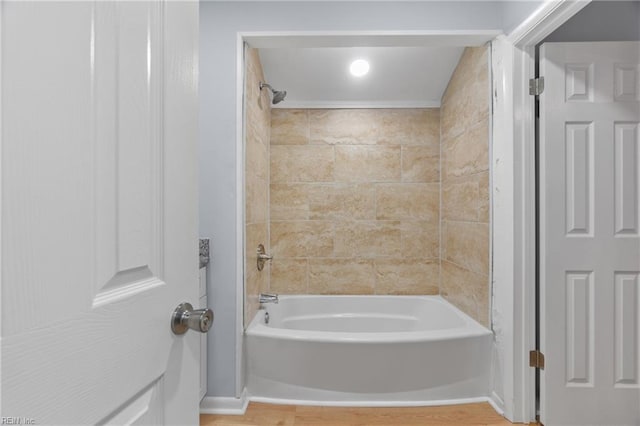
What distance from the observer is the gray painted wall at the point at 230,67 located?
208 centimetres

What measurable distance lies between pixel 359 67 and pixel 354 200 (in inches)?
40.9

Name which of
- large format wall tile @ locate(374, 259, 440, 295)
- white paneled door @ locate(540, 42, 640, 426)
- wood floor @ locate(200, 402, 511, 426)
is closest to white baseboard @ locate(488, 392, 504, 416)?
wood floor @ locate(200, 402, 511, 426)

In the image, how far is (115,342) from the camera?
1.78 ft

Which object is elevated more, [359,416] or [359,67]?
[359,67]

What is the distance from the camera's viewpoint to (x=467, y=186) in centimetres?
251

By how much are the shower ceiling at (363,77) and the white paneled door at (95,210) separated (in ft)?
7.01

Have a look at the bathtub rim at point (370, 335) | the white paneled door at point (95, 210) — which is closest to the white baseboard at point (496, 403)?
the bathtub rim at point (370, 335)

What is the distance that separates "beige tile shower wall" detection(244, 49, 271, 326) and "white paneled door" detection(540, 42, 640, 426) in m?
1.58

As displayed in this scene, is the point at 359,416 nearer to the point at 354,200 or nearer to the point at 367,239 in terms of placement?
the point at 367,239

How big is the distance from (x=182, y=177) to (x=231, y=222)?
137 cm

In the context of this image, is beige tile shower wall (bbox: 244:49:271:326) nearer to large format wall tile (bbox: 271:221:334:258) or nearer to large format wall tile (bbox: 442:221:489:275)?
large format wall tile (bbox: 271:221:334:258)

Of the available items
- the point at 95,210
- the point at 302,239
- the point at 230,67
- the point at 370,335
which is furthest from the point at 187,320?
the point at 302,239

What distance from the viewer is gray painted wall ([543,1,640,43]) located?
204 centimetres

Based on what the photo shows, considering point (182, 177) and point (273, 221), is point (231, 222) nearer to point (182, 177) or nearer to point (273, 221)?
point (273, 221)
